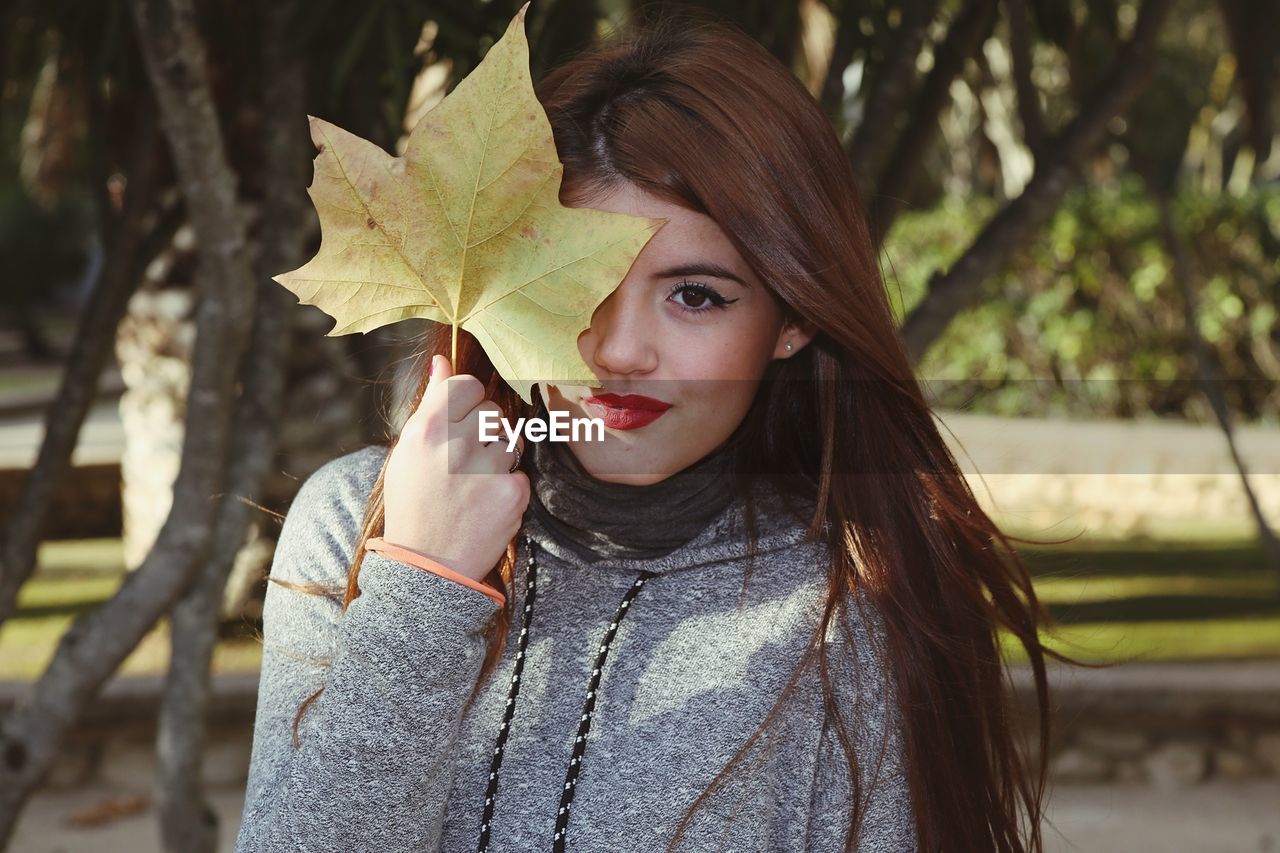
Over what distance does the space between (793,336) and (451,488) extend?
19.3 inches

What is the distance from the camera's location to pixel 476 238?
1.22 metres

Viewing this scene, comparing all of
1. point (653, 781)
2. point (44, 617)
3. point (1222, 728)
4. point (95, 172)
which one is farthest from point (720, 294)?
point (44, 617)

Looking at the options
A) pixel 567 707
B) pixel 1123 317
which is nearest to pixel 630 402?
pixel 567 707

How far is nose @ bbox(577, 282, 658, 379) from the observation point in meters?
1.33

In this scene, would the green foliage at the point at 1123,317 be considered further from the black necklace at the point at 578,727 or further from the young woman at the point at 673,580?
the black necklace at the point at 578,727

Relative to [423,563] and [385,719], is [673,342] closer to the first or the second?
[423,563]

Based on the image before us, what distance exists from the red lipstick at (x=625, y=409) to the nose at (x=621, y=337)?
37 mm

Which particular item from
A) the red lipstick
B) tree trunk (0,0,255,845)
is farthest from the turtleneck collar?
tree trunk (0,0,255,845)

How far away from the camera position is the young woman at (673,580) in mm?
1269

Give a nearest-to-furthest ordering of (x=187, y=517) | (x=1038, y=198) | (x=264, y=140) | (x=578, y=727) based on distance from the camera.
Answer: (x=578, y=727), (x=187, y=517), (x=264, y=140), (x=1038, y=198)

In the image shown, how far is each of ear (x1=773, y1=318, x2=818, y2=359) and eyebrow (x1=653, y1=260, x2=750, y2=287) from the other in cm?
14

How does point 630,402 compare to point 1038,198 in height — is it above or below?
below

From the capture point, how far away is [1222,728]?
417 centimetres

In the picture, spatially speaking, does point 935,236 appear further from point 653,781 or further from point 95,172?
point 653,781
